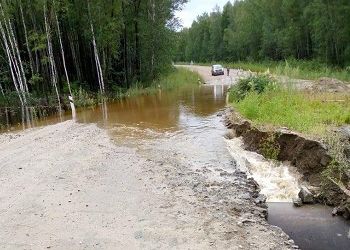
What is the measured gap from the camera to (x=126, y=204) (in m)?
7.30

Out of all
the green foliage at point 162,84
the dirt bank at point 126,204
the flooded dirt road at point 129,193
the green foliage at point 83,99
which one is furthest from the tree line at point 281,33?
the dirt bank at point 126,204

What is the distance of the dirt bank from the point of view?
5953 millimetres

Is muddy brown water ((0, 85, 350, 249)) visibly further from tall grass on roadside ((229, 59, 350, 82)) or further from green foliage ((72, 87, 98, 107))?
tall grass on roadside ((229, 59, 350, 82))

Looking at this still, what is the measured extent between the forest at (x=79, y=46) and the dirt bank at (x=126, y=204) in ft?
38.3

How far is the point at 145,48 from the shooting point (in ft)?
102

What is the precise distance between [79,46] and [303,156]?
73.2 ft

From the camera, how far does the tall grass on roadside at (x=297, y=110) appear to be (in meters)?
10.5

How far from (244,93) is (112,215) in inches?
439

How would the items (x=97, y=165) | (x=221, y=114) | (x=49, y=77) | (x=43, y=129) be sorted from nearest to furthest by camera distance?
(x=97, y=165) < (x=43, y=129) < (x=221, y=114) < (x=49, y=77)

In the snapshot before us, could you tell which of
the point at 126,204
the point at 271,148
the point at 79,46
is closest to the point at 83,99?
the point at 79,46

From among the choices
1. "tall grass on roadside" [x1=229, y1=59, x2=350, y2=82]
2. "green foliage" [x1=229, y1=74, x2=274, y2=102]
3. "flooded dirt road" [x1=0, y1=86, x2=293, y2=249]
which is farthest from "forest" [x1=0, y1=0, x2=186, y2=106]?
"green foliage" [x1=229, y1=74, x2=274, y2=102]

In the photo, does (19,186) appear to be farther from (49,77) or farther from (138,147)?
(49,77)

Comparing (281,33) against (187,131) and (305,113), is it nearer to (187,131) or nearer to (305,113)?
(187,131)

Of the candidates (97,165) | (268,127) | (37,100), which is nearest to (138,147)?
(97,165)
